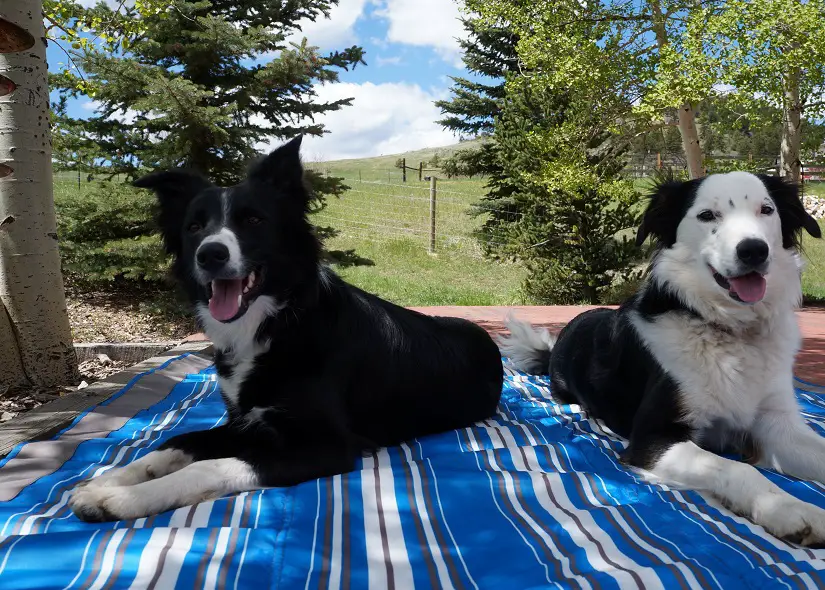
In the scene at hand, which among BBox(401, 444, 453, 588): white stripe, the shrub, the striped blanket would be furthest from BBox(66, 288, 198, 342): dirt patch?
BBox(401, 444, 453, 588): white stripe

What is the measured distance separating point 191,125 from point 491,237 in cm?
979

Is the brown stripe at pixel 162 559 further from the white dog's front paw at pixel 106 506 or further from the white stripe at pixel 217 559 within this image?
the white dog's front paw at pixel 106 506

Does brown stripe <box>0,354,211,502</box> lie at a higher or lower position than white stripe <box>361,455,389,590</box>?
lower

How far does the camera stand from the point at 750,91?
958 centimetres

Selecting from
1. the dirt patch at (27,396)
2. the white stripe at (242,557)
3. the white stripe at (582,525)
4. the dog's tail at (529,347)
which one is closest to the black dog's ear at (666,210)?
the white stripe at (582,525)

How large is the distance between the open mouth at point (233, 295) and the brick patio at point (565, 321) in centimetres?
372

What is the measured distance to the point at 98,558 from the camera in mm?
1611

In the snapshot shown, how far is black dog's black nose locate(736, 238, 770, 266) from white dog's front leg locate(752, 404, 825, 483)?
2.10ft

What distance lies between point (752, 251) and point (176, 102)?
7.02 metres

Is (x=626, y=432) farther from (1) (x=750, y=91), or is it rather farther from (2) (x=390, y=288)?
(2) (x=390, y=288)

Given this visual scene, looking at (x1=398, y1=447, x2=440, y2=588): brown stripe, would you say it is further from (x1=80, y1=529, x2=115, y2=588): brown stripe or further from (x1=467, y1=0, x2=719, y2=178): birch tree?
(x1=467, y1=0, x2=719, y2=178): birch tree

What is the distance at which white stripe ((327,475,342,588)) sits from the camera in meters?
1.66

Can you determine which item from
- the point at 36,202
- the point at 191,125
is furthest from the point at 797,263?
the point at 191,125

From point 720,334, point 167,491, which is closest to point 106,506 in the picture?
point 167,491
